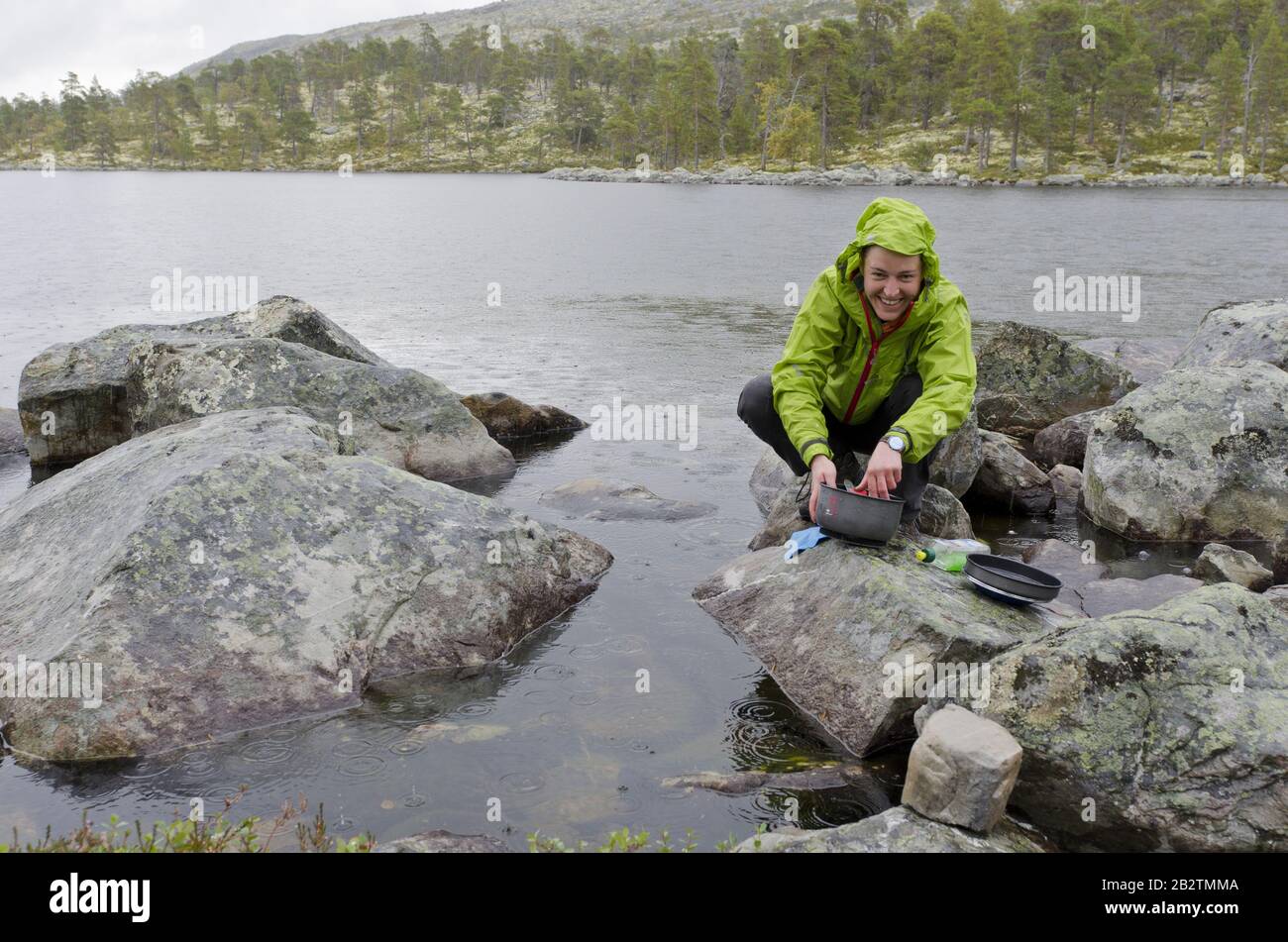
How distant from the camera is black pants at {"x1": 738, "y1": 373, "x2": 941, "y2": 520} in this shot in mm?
7367

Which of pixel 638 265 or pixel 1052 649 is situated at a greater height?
pixel 638 265

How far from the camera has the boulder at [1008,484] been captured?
10492 mm

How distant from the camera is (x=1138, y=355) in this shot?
15.3m

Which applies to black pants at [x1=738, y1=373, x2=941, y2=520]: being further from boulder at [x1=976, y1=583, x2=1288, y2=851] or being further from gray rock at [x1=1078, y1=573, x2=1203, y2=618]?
boulder at [x1=976, y1=583, x2=1288, y2=851]

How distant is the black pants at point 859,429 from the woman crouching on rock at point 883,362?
11mm

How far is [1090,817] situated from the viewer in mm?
4801

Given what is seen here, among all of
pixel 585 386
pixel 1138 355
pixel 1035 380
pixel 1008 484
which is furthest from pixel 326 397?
pixel 1138 355

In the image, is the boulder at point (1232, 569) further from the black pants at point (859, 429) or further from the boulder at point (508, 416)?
the boulder at point (508, 416)

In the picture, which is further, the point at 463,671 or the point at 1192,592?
the point at 463,671

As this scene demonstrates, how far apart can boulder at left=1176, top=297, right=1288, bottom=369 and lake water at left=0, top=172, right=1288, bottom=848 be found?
145 inches

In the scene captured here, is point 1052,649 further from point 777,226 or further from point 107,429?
point 777,226
